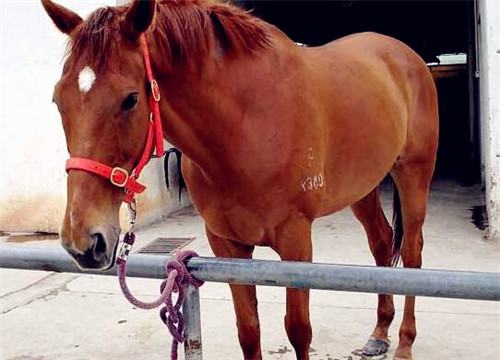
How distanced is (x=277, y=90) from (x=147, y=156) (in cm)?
59

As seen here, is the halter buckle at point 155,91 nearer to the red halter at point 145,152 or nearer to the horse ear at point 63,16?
the red halter at point 145,152

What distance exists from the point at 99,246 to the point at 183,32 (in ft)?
2.21

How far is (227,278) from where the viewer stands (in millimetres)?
1317

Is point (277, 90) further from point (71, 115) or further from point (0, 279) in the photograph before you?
point (0, 279)

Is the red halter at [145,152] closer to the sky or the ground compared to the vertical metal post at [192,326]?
closer to the sky

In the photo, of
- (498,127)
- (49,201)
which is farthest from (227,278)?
(49,201)

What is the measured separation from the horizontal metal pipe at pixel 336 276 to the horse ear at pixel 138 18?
0.56 m

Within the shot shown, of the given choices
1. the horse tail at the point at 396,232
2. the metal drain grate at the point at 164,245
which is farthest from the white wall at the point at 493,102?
the metal drain grate at the point at 164,245

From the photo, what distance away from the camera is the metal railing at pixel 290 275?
1128 millimetres

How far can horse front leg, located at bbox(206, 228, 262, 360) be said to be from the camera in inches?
85.7

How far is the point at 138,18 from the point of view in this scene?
4.93 ft

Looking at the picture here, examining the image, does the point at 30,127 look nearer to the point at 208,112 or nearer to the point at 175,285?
the point at 208,112

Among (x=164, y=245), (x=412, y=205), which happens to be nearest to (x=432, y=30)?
(x=164, y=245)

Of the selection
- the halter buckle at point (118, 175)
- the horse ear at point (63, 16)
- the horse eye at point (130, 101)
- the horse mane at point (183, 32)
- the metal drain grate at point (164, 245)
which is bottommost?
Result: the metal drain grate at point (164, 245)
